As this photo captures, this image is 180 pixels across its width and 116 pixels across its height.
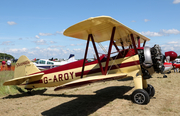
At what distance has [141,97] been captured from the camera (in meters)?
5.14

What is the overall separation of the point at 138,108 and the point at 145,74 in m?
1.61

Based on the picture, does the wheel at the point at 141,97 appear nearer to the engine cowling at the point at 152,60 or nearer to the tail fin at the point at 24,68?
the engine cowling at the point at 152,60

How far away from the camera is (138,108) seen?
4707mm

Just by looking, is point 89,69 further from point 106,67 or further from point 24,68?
point 24,68

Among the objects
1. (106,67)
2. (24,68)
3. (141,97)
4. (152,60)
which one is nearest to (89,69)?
(106,67)

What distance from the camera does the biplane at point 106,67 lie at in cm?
507

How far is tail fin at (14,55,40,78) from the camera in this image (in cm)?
775

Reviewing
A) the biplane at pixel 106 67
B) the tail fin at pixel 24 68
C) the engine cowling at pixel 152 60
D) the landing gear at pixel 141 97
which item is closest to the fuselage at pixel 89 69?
the biplane at pixel 106 67

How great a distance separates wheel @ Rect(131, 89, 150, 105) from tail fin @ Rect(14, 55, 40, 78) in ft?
17.5

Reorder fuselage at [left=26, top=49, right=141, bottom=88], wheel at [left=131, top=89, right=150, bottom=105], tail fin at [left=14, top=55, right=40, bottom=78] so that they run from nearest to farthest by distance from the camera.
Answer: wheel at [left=131, top=89, right=150, bottom=105] < fuselage at [left=26, top=49, right=141, bottom=88] < tail fin at [left=14, top=55, right=40, bottom=78]

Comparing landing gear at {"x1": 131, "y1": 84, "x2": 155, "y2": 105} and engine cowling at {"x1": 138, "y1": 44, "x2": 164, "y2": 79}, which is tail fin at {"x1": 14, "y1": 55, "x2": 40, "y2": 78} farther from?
engine cowling at {"x1": 138, "y1": 44, "x2": 164, "y2": 79}

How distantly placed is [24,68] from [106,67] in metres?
4.85

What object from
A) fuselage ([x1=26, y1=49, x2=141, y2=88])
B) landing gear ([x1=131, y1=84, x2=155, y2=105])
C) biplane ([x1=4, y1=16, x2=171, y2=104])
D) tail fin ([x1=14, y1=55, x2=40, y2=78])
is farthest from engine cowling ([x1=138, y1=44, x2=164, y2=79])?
tail fin ([x1=14, y1=55, x2=40, y2=78])

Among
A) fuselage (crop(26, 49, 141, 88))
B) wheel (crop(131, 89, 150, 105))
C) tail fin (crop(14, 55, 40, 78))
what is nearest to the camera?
wheel (crop(131, 89, 150, 105))
